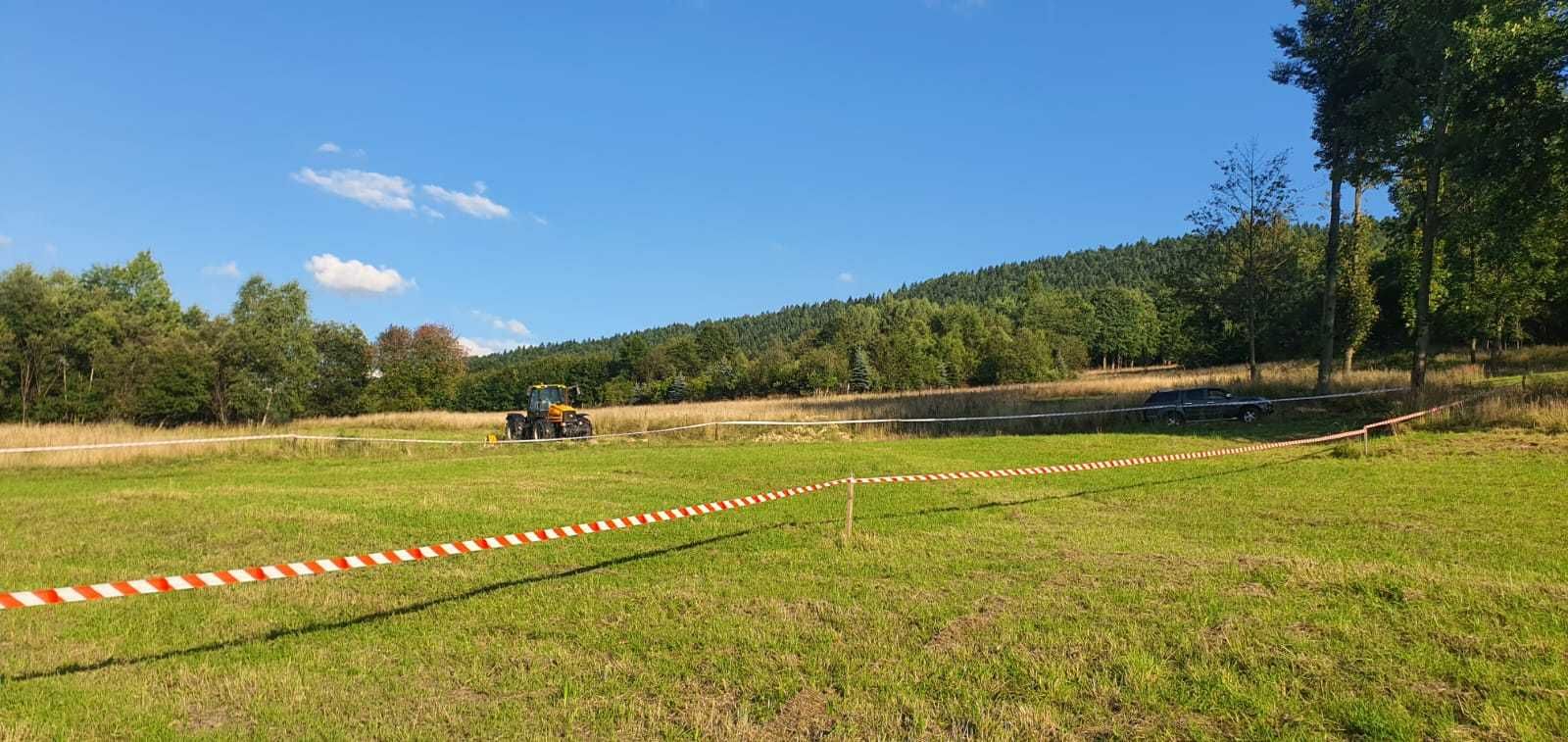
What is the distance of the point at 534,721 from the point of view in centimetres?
438

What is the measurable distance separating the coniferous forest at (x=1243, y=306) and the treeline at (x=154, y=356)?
138 mm

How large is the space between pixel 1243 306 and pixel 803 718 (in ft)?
110

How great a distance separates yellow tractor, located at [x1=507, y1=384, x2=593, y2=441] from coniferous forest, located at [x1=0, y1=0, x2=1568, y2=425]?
24758mm

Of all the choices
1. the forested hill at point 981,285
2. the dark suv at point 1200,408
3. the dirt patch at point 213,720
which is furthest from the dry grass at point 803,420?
the forested hill at point 981,285

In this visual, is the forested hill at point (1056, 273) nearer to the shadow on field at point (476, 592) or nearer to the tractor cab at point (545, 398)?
the tractor cab at point (545, 398)

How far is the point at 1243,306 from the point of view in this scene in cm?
3166

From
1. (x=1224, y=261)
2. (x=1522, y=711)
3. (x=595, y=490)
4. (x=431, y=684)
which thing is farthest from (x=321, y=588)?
(x=1224, y=261)

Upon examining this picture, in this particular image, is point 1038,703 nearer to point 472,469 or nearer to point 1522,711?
point 1522,711

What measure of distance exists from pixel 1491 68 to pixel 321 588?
27128 mm

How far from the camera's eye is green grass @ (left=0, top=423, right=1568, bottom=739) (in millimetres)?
4379

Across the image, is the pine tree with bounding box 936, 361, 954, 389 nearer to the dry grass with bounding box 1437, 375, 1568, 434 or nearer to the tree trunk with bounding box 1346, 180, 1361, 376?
the tree trunk with bounding box 1346, 180, 1361, 376

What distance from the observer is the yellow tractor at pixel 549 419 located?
28766 mm

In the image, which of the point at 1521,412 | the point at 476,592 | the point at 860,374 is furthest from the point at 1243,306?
the point at 860,374

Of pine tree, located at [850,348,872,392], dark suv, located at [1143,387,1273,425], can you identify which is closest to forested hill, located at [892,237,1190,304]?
pine tree, located at [850,348,872,392]
